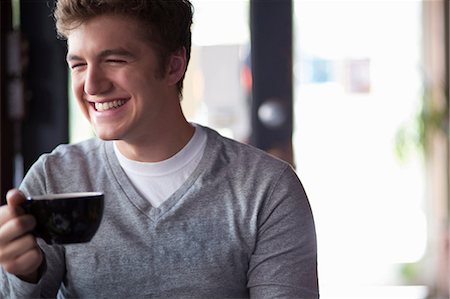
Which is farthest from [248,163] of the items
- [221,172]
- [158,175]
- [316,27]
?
[316,27]

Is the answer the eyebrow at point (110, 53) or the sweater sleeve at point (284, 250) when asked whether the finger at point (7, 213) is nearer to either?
the eyebrow at point (110, 53)

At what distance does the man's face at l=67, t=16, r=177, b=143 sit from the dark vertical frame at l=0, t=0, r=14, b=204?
5.14ft

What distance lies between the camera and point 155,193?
1.53 metres

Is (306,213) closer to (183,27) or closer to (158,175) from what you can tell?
(158,175)

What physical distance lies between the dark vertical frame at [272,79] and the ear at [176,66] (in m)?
1.59

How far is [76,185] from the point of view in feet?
5.04

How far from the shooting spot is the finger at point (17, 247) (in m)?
1.24

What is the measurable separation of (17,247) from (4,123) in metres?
1.81

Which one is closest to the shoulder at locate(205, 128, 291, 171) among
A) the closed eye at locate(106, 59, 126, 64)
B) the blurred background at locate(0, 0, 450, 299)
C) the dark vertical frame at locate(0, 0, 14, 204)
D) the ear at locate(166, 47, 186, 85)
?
the ear at locate(166, 47, 186, 85)

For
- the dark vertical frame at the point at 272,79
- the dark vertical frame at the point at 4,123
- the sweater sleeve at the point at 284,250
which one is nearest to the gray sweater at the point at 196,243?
the sweater sleeve at the point at 284,250

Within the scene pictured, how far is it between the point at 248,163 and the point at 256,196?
7 centimetres

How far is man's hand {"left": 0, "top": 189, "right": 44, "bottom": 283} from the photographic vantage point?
47.5 inches

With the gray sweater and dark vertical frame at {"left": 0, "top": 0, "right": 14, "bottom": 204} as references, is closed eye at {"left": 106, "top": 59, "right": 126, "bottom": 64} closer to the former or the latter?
the gray sweater

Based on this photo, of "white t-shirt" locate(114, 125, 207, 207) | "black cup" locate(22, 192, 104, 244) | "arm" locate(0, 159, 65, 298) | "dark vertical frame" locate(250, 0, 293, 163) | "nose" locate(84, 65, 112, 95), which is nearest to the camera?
"black cup" locate(22, 192, 104, 244)
